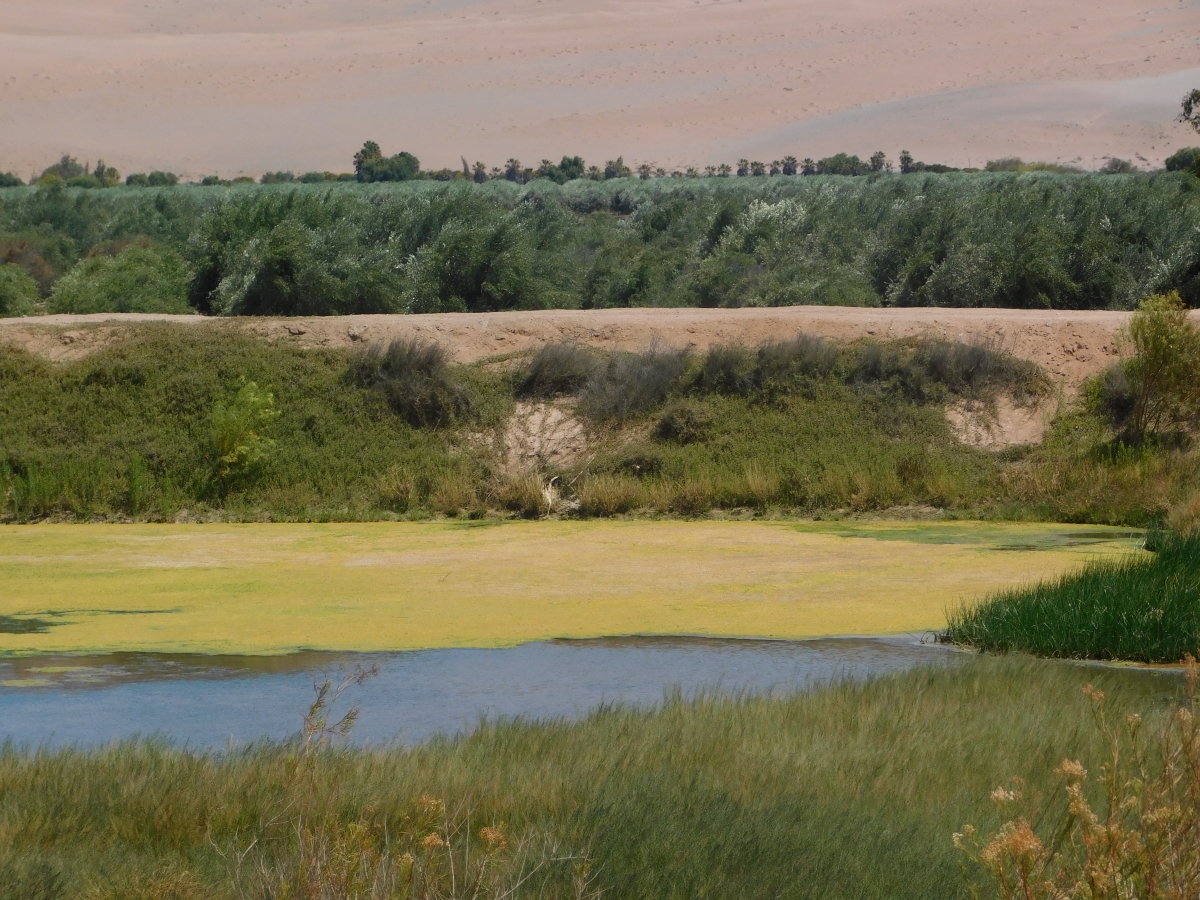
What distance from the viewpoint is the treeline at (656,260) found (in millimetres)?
31328

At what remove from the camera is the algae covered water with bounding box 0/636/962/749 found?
8.77 m

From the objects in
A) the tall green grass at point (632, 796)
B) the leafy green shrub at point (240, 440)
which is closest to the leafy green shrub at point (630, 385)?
the leafy green shrub at point (240, 440)

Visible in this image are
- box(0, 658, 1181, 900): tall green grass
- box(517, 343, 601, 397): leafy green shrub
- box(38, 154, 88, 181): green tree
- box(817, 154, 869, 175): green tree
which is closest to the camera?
box(0, 658, 1181, 900): tall green grass

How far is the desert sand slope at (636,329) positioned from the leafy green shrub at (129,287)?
594cm

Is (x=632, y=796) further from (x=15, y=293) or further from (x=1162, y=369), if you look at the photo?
(x=15, y=293)

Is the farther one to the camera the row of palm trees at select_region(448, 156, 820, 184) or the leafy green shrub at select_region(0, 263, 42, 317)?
the row of palm trees at select_region(448, 156, 820, 184)

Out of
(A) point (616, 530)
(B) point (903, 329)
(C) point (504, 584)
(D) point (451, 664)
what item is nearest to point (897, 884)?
(D) point (451, 664)

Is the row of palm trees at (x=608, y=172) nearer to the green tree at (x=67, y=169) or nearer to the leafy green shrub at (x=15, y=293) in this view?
the green tree at (x=67, y=169)

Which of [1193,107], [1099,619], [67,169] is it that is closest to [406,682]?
[1099,619]

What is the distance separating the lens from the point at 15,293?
34.4 meters

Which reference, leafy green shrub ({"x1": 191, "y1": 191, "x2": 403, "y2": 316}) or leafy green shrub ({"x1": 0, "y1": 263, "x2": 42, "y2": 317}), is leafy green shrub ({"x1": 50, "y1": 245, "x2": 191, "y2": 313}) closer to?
leafy green shrub ({"x1": 191, "y1": 191, "x2": 403, "y2": 316})

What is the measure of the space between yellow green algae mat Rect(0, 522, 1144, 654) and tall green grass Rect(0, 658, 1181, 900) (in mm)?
3626

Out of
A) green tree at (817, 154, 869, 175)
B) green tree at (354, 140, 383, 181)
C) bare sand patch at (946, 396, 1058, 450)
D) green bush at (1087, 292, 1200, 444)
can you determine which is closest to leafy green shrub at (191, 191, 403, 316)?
bare sand patch at (946, 396, 1058, 450)

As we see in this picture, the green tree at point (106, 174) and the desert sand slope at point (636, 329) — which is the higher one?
the green tree at point (106, 174)
